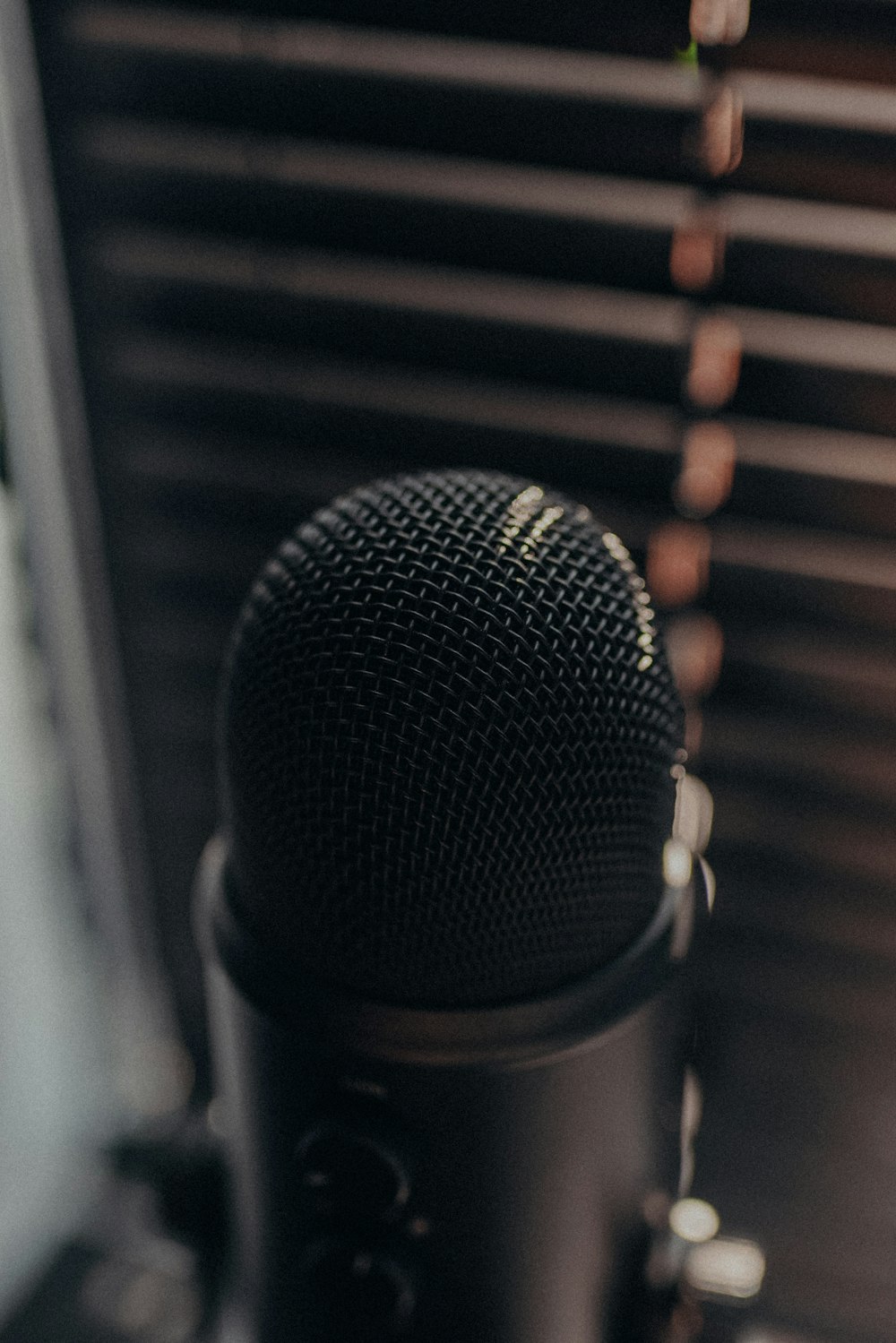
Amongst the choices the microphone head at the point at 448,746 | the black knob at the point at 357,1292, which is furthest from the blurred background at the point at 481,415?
the microphone head at the point at 448,746

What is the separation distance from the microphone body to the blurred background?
0.65ft

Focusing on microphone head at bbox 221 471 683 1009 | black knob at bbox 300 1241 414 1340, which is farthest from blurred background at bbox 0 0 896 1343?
microphone head at bbox 221 471 683 1009

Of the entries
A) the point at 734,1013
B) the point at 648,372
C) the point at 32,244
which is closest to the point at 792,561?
the point at 648,372

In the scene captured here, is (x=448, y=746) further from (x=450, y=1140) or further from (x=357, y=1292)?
(x=357, y=1292)

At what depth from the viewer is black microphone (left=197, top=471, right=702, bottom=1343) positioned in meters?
0.51

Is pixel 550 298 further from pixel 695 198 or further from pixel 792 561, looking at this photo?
pixel 792 561

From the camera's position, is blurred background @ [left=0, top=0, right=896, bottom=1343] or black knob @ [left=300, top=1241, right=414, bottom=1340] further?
blurred background @ [left=0, top=0, right=896, bottom=1343]

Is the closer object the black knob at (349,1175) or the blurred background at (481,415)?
the black knob at (349,1175)

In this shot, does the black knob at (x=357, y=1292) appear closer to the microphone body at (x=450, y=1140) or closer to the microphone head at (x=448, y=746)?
the microphone body at (x=450, y=1140)

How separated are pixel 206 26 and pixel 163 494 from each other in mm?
372

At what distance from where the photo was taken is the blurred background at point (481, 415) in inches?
33.6

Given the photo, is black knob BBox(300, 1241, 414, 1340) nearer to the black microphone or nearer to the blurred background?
the black microphone

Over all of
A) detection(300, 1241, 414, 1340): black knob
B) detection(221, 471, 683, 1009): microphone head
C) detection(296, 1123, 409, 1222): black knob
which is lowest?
detection(300, 1241, 414, 1340): black knob

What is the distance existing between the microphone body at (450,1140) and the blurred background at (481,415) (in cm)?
20
